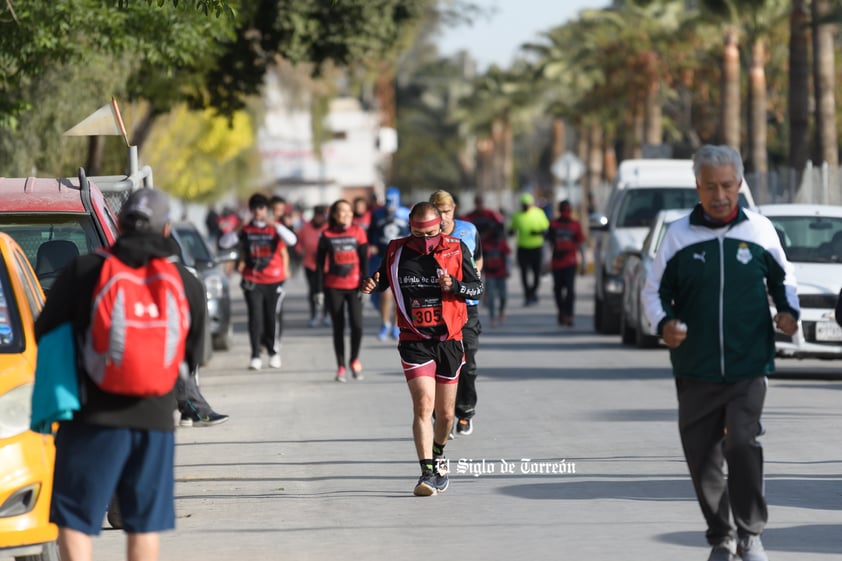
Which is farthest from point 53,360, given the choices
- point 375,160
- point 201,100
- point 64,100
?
point 375,160

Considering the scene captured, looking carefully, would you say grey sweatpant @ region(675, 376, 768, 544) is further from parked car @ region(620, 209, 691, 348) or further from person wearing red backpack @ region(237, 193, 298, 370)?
parked car @ region(620, 209, 691, 348)

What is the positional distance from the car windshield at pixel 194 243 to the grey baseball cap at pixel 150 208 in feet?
54.6

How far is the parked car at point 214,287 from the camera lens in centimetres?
2175

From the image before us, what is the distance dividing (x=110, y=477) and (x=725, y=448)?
2596 mm

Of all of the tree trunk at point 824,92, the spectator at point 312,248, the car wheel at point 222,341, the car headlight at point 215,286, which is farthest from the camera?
the tree trunk at point 824,92

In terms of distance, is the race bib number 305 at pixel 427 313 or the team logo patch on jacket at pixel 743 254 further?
the race bib number 305 at pixel 427 313

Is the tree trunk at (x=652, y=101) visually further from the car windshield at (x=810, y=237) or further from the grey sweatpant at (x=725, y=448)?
the grey sweatpant at (x=725, y=448)

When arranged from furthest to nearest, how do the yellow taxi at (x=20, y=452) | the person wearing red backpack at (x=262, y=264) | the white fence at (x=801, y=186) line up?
the white fence at (x=801, y=186), the person wearing red backpack at (x=262, y=264), the yellow taxi at (x=20, y=452)

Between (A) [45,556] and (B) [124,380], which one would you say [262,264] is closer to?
(A) [45,556]

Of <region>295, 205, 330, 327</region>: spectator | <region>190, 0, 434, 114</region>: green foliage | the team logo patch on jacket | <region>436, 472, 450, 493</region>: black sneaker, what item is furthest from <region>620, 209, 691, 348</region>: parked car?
the team logo patch on jacket

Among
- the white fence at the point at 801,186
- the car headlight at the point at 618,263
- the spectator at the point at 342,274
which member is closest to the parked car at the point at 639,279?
the car headlight at the point at 618,263

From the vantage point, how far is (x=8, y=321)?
823 centimetres

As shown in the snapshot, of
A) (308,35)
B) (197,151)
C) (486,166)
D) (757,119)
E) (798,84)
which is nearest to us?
(308,35)

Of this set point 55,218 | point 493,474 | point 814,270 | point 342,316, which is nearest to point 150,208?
point 55,218
